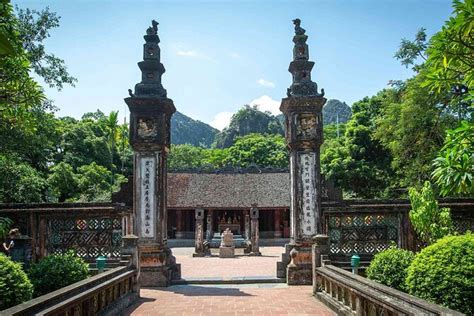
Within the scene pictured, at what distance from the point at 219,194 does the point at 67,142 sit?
13252 mm

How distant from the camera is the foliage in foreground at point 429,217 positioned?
9.61 metres

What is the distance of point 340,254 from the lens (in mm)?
10844

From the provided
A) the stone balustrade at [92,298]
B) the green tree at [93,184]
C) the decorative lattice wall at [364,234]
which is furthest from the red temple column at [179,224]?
the stone balustrade at [92,298]

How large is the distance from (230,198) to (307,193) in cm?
1968

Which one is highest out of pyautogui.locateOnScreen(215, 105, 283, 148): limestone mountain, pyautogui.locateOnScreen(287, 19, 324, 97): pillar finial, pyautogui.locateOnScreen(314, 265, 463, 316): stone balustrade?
pyautogui.locateOnScreen(215, 105, 283, 148): limestone mountain

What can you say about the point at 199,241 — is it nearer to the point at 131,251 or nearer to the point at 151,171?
the point at 151,171

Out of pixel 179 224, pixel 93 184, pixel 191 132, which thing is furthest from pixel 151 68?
pixel 191 132

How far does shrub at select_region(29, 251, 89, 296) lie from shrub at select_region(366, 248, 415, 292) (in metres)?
5.78

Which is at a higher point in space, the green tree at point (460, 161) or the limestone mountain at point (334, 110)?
the limestone mountain at point (334, 110)

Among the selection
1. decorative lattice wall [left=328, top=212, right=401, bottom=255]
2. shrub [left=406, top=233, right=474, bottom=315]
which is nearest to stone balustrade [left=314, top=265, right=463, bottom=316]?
shrub [left=406, top=233, right=474, bottom=315]

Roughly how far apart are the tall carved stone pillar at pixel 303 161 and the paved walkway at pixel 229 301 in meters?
0.95

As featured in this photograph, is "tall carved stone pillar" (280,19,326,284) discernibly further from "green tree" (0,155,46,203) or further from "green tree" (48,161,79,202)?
"green tree" (48,161,79,202)

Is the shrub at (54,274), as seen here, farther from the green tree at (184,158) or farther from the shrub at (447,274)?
the green tree at (184,158)

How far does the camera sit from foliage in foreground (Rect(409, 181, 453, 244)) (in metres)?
9.61
